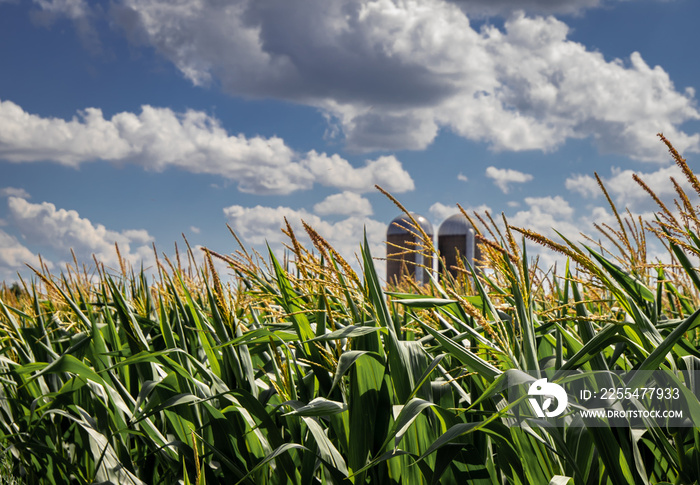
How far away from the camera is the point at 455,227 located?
15.3 metres

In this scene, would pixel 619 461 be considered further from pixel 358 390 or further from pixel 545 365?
pixel 358 390

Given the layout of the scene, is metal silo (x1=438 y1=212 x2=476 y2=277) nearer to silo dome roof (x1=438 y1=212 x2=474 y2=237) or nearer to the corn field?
silo dome roof (x1=438 y1=212 x2=474 y2=237)

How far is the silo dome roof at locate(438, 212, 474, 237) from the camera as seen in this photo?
15096mm

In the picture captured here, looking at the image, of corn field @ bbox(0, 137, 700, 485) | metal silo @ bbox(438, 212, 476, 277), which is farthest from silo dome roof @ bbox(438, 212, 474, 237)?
corn field @ bbox(0, 137, 700, 485)

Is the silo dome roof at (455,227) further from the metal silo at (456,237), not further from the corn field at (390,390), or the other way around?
the corn field at (390,390)

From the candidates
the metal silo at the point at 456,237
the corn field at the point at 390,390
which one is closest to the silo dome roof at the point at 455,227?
the metal silo at the point at 456,237

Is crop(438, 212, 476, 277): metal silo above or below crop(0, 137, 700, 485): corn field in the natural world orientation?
above

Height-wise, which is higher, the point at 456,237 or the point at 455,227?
the point at 455,227

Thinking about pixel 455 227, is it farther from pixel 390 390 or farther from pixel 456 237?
pixel 390 390

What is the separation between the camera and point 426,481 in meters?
1.33

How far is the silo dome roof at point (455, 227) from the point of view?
49.5ft

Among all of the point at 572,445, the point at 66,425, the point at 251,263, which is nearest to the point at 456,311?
the point at 572,445

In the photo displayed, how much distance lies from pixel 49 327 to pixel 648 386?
326cm

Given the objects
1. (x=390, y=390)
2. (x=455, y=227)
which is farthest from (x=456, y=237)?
(x=390, y=390)
